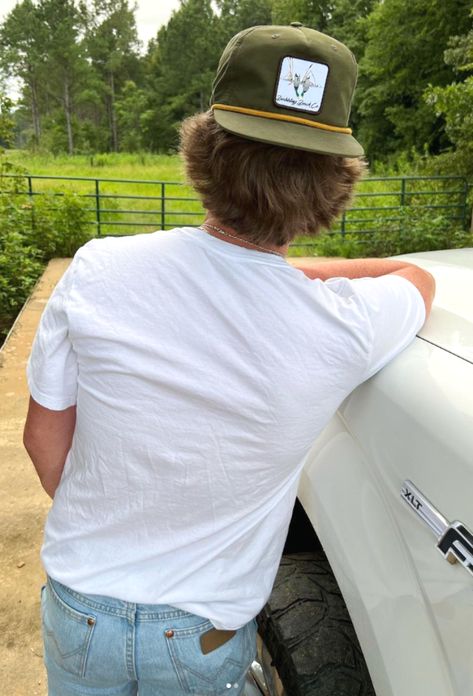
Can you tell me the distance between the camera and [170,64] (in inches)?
2271

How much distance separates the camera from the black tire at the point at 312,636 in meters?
1.38

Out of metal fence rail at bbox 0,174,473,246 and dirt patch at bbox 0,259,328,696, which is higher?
metal fence rail at bbox 0,174,473,246

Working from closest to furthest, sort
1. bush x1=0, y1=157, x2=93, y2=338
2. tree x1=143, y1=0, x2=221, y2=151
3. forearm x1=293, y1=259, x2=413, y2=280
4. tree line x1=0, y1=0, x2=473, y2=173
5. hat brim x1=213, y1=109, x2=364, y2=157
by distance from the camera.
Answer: hat brim x1=213, y1=109, x2=364, y2=157
forearm x1=293, y1=259, x2=413, y2=280
bush x1=0, y1=157, x2=93, y2=338
tree line x1=0, y1=0, x2=473, y2=173
tree x1=143, y1=0, x2=221, y2=151

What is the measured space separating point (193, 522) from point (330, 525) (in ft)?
1.00

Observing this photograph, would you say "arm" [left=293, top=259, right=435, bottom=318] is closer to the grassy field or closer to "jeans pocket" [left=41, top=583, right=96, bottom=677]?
"jeans pocket" [left=41, top=583, right=96, bottom=677]

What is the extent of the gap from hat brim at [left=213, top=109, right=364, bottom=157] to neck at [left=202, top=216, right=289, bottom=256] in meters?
0.17

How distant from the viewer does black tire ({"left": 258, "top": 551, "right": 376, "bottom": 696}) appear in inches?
54.4

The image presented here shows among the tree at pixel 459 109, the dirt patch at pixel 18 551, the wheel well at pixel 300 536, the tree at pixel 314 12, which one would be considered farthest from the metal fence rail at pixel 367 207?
the tree at pixel 314 12

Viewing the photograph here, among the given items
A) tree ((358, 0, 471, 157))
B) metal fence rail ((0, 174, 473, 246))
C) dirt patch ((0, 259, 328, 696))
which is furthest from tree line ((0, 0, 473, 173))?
dirt patch ((0, 259, 328, 696))

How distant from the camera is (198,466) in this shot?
115 cm

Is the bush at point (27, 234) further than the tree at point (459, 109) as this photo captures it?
No

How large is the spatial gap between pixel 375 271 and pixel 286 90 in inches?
22.6

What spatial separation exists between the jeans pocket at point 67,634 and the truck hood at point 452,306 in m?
0.89

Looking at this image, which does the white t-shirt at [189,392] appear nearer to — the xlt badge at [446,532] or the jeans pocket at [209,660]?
the jeans pocket at [209,660]
